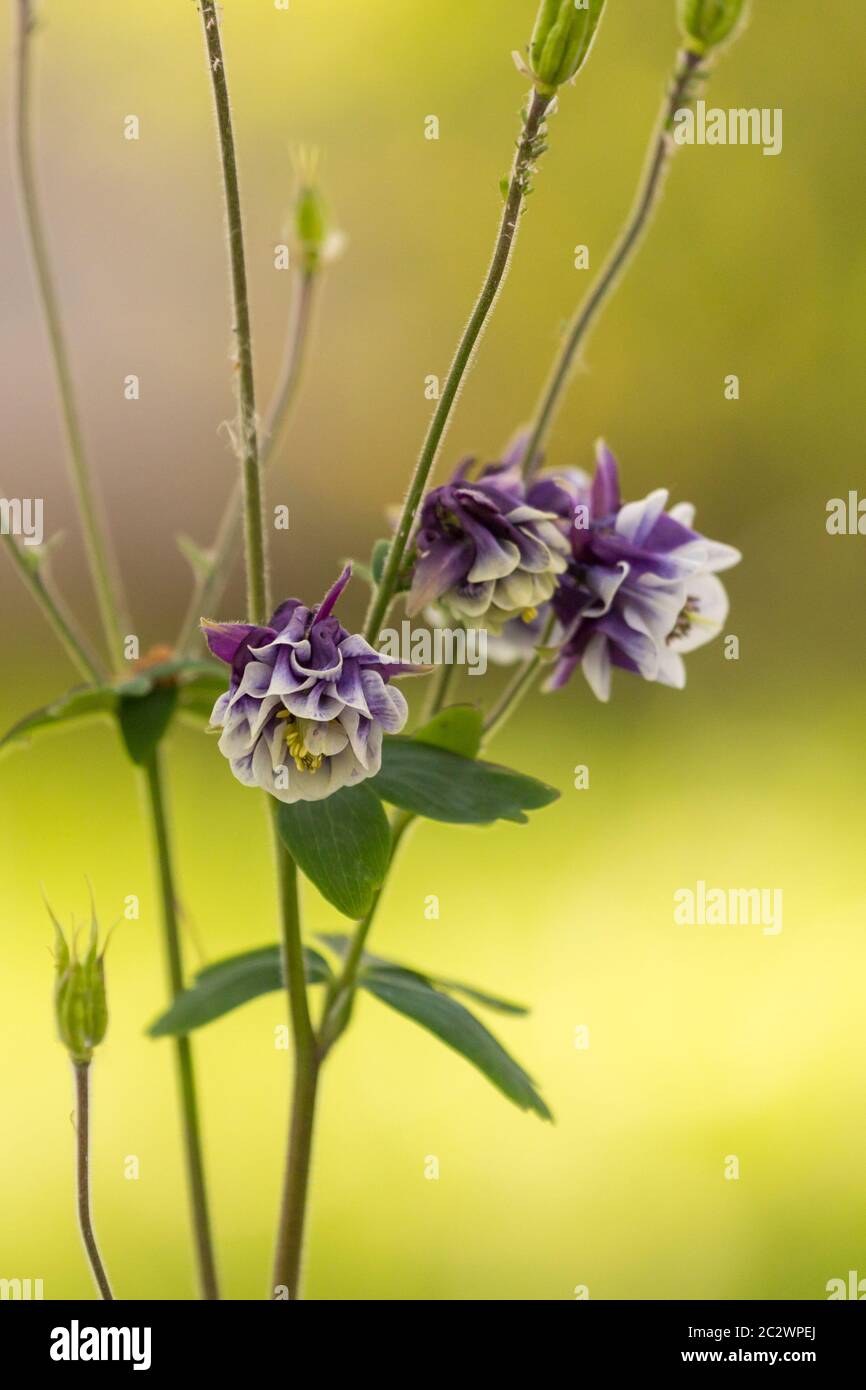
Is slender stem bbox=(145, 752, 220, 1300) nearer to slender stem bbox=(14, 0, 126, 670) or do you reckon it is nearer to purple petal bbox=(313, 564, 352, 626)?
slender stem bbox=(14, 0, 126, 670)

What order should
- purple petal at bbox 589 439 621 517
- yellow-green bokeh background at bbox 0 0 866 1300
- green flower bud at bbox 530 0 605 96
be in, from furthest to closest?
yellow-green bokeh background at bbox 0 0 866 1300 < purple petal at bbox 589 439 621 517 < green flower bud at bbox 530 0 605 96

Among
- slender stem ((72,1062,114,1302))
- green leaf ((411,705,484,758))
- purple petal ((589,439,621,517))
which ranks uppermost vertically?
purple petal ((589,439,621,517))

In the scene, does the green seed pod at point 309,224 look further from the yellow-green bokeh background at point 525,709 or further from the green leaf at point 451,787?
the yellow-green bokeh background at point 525,709

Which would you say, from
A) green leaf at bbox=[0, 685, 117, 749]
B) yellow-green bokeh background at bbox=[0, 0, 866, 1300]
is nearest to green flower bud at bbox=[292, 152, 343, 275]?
green leaf at bbox=[0, 685, 117, 749]

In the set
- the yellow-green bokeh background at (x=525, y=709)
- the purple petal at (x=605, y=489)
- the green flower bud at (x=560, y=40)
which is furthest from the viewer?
the yellow-green bokeh background at (x=525, y=709)

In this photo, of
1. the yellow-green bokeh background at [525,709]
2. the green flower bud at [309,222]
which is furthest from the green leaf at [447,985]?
the yellow-green bokeh background at [525,709]

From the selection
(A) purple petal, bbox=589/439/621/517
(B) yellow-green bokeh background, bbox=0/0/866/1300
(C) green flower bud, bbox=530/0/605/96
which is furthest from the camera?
(B) yellow-green bokeh background, bbox=0/0/866/1300
